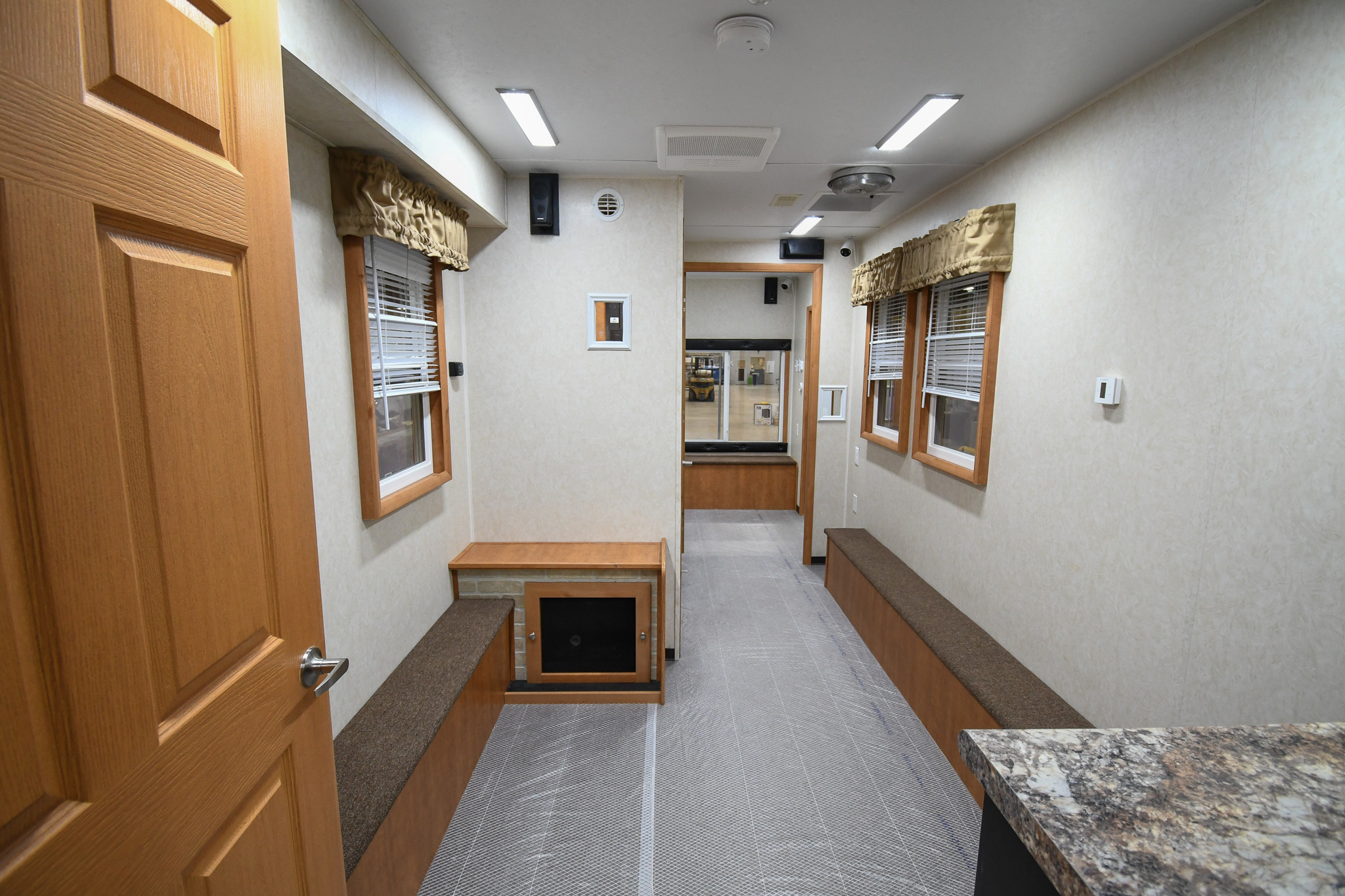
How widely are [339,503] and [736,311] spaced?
571cm

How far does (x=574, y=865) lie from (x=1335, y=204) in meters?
2.73

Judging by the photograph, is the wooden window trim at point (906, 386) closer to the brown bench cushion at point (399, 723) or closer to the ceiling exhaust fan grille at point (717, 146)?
the ceiling exhaust fan grille at point (717, 146)

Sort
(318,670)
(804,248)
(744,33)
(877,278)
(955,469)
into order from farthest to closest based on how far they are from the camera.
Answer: (804,248)
(877,278)
(955,469)
(744,33)
(318,670)

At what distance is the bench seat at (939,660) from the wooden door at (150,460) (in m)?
2.19

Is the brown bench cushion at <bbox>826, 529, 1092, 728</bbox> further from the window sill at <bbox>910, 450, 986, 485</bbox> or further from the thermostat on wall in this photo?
the thermostat on wall

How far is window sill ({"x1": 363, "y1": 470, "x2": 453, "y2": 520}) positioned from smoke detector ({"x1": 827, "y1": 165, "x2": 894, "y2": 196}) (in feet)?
7.96

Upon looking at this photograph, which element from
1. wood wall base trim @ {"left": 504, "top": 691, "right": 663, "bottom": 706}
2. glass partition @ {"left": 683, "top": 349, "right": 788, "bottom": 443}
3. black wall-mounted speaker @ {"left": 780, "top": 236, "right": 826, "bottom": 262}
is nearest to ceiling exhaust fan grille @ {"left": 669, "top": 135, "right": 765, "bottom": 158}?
black wall-mounted speaker @ {"left": 780, "top": 236, "right": 826, "bottom": 262}

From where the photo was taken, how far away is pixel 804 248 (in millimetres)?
4578

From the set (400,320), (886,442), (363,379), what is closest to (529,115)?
(400,320)

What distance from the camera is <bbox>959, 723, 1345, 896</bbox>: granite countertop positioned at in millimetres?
697

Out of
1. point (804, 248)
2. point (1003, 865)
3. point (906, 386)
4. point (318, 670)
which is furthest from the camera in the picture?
point (804, 248)

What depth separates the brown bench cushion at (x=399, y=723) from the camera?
157 cm

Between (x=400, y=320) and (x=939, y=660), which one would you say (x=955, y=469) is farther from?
(x=400, y=320)

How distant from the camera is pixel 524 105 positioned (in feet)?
7.02
